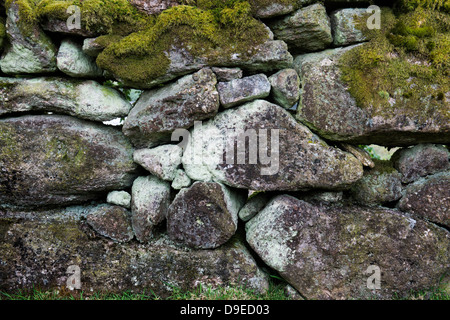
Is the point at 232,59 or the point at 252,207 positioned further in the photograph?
the point at 252,207

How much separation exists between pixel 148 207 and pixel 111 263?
0.78m

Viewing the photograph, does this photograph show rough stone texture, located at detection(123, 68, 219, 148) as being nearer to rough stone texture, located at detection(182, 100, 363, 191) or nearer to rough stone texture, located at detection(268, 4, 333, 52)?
rough stone texture, located at detection(182, 100, 363, 191)

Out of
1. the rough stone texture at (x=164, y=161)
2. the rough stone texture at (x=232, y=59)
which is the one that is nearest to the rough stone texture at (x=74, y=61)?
the rough stone texture at (x=232, y=59)

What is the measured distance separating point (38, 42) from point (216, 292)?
347cm

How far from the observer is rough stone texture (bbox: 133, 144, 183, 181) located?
390cm

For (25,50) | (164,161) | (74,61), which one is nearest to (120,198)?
(164,161)

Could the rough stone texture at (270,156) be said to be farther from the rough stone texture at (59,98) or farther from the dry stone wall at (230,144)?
the rough stone texture at (59,98)

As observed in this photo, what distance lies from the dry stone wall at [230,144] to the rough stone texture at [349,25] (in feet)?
0.06

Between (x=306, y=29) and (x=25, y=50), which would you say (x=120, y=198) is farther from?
(x=306, y=29)

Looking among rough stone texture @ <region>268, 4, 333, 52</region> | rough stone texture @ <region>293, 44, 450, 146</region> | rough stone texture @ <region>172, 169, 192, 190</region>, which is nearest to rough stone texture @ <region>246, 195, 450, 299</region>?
rough stone texture @ <region>293, 44, 450, 146</region>

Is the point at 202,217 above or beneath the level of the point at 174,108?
beneath

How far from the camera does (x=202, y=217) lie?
12.3 feet

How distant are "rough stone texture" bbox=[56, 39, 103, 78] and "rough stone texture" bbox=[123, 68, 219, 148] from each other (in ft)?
2.38
